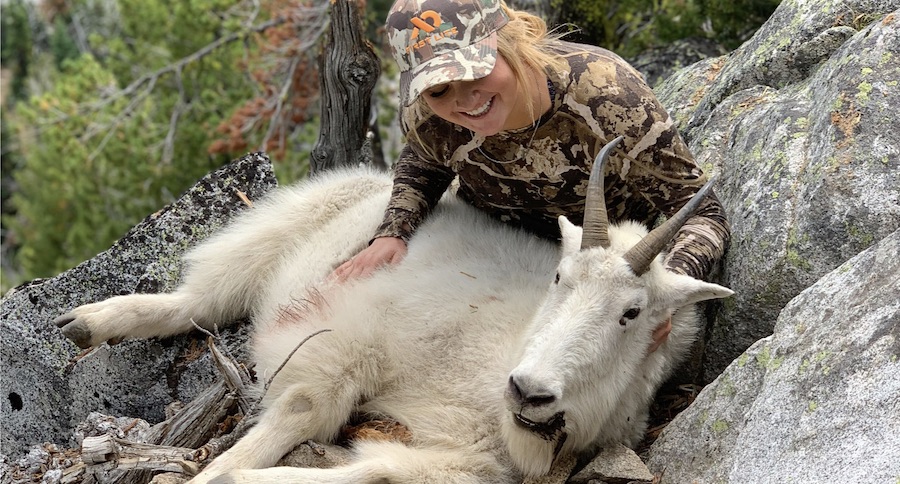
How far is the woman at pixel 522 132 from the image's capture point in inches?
145

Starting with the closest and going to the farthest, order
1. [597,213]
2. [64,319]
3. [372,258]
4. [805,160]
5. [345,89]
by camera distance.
A: 1. [597,213]
2. [805,160]
3. [372,258]
4. [64,319]
5. [345,89]

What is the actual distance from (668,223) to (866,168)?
873 mm

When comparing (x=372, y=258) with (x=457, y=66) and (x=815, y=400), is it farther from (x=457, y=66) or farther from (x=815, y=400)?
(x=815, y=400)

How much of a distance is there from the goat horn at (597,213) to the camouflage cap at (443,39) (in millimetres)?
573

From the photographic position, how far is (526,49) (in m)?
3.88

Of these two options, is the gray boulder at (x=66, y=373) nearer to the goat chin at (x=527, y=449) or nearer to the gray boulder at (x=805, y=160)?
the goat chin at (x=527, y=449)

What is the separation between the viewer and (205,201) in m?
Answer: 5.71

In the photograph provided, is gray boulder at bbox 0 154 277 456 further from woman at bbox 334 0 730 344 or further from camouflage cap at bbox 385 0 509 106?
camouflage cap at bbox 385 0 509 106

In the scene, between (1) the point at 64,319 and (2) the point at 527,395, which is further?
(1) the point at 64,319

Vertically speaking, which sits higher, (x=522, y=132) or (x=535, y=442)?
(x=522, y=132)

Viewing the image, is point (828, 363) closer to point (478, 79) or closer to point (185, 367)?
point (478, 79)

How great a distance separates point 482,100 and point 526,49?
35 centimetres

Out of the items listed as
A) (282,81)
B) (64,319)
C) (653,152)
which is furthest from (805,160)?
(282,81)

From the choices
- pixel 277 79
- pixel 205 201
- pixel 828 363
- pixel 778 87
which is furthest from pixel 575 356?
pixel 277 79
